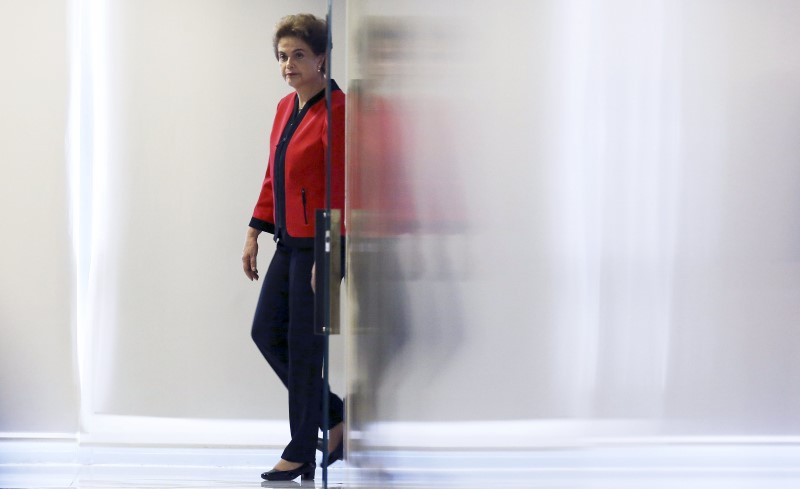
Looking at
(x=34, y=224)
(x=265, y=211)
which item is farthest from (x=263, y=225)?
(x=34, y=224)

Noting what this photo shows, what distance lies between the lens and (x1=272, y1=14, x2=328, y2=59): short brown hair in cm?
249

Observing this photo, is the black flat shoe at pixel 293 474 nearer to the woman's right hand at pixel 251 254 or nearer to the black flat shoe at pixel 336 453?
the black flat shoe at pixel 336 453

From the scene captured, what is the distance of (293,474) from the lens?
252cm

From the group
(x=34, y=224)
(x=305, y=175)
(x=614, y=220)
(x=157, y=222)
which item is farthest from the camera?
(x=157, y=222)

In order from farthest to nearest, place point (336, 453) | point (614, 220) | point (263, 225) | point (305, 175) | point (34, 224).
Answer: point (34, 224) < point (263, 225) < point (305, 175) < point (336, 453) < point (614, 220)

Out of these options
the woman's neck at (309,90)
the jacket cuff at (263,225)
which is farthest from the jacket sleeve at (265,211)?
the woman's neck at (309,90)

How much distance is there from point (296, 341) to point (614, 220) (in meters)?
1.54

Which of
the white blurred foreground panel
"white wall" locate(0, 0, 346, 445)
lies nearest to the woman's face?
"white wall" locate(0, 0, 346, 445)

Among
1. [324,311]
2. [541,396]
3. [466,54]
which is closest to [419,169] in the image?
[466,54]

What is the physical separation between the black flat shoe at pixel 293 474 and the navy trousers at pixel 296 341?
30 mm

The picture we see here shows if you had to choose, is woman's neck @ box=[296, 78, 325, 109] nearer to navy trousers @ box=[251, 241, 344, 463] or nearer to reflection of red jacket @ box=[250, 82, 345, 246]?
reflection of red jacket @ box=[250, 82, 345, 246]

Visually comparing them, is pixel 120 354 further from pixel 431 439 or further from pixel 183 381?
pixel 431 439

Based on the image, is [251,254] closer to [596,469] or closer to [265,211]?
[265,211]

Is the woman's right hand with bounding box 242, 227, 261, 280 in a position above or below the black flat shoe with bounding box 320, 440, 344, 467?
above
